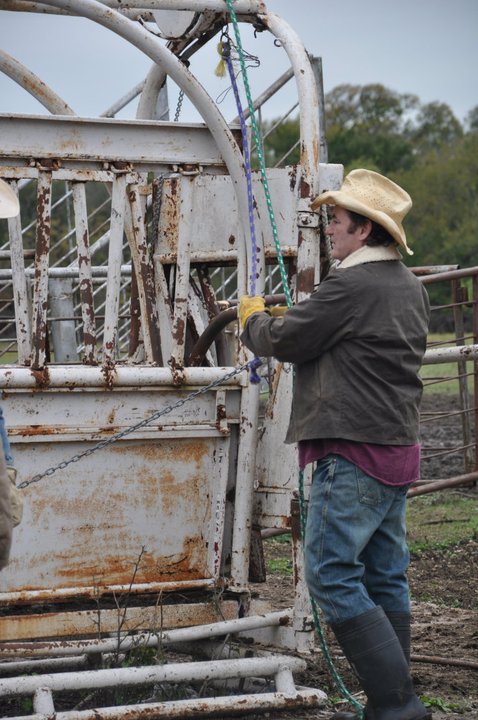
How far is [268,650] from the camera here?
4746 mm

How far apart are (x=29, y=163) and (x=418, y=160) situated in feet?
228

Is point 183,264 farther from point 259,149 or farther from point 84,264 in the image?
point 259,149

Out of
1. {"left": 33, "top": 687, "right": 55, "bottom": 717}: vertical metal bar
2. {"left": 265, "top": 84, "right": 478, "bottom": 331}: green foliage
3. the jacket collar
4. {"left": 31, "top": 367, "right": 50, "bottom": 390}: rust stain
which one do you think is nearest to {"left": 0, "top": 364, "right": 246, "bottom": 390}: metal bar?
{"left": 31, "top": 367, "right": 50, "bottom": 390}: rust stain

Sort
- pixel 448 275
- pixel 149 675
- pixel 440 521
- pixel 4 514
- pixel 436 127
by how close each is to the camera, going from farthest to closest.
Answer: pixel 436 127 < pixel 440 521 < pixel 448 275 < pixel 149 675 < pixel 4 514

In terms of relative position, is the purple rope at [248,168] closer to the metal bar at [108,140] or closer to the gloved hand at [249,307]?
the metal bar at [108,140]

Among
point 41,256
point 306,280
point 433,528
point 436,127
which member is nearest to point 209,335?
point 306,280

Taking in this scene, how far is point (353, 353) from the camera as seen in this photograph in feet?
12.8

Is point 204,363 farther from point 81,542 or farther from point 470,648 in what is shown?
point 470,648

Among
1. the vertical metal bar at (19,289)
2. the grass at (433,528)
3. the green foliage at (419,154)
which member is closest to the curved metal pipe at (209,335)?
the vertical metal bar at (19,289)

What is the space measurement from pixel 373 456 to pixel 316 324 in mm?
484

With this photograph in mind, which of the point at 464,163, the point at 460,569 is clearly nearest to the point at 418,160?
the point at 464,163

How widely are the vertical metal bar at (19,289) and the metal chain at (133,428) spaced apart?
0.48 m

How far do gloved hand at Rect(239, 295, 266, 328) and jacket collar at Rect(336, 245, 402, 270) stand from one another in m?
0.34

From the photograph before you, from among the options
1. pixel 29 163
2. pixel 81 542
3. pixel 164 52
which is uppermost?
pixel 164 52
